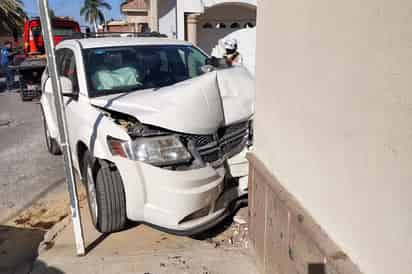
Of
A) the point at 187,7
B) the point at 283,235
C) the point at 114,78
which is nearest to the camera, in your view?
the point at 283,235

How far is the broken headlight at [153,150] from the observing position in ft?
10.6

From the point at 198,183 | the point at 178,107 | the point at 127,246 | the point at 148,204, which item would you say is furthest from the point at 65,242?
the point at 178,107

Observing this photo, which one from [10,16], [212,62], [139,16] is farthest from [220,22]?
[10,16]

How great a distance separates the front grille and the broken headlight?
0.16 m

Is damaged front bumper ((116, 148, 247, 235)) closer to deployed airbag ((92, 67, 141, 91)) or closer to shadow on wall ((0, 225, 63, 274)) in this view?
shadow on wall ((0, 225, 63, 274))

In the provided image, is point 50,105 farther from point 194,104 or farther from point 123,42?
point 194,104

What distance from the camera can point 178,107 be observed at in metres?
3.34

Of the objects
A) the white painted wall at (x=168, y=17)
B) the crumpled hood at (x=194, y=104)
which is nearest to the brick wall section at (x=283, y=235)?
the crumpled hood at (x=194, y=104)

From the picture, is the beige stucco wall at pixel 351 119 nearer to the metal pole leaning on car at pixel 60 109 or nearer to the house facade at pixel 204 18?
the metal pole leaning on car at pixel 60 109

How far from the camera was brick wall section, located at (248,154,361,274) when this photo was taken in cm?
187

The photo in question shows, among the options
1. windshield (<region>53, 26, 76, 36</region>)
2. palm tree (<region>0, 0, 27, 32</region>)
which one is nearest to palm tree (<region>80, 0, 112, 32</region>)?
palm tree (<region>0, 0, 27, 32</region>)

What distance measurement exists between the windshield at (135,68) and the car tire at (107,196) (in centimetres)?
97

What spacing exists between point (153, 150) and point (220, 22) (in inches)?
395

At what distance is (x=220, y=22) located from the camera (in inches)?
491
